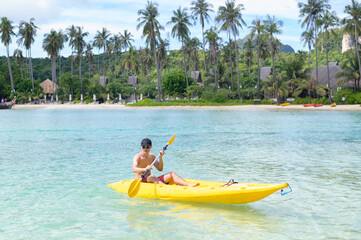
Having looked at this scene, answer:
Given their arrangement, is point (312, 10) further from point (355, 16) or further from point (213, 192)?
point (213, 192)

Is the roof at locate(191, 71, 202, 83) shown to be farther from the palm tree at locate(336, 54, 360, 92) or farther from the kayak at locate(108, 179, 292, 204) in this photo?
the kayak at locate(108, 179, 292, 204)

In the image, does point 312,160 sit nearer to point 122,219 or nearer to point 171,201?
point 171,201

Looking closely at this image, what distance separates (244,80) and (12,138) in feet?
154

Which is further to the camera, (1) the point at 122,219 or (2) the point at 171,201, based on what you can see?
(2) the point at 171,201

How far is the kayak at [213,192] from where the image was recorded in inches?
272

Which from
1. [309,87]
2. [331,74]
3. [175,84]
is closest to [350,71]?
[309,87]

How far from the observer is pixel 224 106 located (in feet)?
183

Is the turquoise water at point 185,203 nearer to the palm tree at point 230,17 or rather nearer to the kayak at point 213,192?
the kayak at point 213,192

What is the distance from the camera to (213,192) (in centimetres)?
737

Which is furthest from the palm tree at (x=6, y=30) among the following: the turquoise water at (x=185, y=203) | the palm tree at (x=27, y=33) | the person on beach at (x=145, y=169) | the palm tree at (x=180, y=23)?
the person on beach at (x=145, y=169)

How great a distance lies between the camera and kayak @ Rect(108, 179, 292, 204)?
6910 millimetres

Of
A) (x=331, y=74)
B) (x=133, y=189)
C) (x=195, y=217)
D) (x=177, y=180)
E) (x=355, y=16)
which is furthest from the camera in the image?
(x=331, y=74)

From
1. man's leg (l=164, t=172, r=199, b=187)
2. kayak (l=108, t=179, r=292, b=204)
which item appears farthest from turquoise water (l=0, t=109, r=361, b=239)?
man's leg (l=164, t=172, r=199, b=187)

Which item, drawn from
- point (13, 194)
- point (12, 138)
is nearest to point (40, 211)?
point (13, 194)
